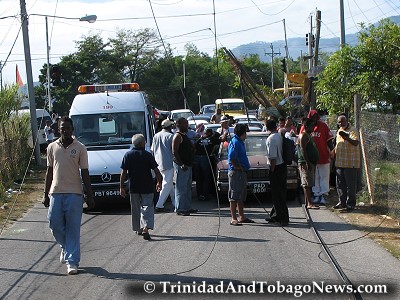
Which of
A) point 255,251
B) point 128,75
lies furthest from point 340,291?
point 128,75

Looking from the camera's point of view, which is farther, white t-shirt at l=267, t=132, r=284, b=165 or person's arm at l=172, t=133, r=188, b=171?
person's arm at l=172, t=133, r=188, b=171

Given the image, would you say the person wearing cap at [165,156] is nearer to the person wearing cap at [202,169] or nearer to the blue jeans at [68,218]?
the person wearing cap at [202,169]

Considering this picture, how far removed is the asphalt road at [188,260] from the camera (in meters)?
8.33

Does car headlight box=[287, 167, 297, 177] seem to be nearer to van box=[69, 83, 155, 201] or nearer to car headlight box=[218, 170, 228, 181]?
car headlight box=[218, 170, 228, 181]

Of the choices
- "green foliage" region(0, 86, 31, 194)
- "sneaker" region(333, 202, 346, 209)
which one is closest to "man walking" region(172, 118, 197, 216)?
"sneaker" region(333, 202, 346, 209)

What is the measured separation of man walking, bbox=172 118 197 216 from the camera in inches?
537

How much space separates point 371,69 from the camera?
17250mm

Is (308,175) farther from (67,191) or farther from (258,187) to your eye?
(67,191)

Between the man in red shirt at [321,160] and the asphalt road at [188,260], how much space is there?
1166 mm

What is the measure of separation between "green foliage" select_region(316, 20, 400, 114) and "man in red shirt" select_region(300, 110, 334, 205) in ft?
9.36

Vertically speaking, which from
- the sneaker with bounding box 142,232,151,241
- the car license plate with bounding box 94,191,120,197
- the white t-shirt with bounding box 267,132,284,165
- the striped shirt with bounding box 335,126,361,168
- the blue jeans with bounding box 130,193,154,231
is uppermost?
the white t-shirt with bounding box 267,132,284,165

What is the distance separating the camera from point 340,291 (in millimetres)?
7852

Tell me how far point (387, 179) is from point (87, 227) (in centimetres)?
599

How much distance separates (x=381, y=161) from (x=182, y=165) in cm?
416
